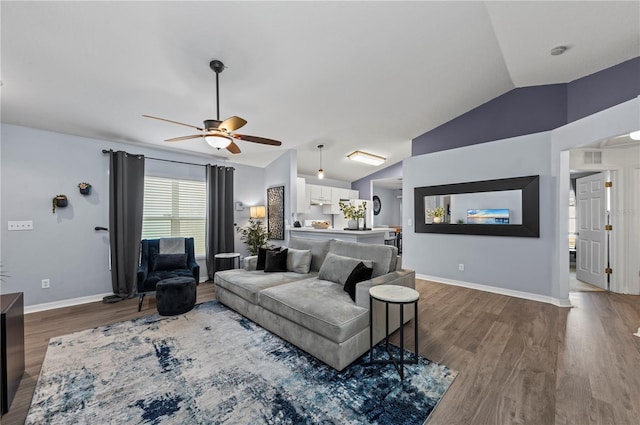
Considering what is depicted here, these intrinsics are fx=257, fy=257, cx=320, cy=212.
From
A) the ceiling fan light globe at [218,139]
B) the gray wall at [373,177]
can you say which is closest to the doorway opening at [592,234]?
the gray wall at [373,177]

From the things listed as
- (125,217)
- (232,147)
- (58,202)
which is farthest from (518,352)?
(58,202)

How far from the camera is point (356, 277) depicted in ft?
8.68

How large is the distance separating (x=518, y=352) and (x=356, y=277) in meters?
1.62

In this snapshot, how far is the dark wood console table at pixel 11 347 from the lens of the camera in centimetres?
168

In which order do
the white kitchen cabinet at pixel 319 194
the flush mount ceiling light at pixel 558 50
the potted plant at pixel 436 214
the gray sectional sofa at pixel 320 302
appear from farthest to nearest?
the white kitchen cabinet at pixel 319 194, the potted plant at pixel 436 214, the flush mount ceiling light at pixel 558 50, the gray sectional sofa at pixel 320 302

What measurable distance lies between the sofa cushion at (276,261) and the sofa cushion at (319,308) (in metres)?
0.68

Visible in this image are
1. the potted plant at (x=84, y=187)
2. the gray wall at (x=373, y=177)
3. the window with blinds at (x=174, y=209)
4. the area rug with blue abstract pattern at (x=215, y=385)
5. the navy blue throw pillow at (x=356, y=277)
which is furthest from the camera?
the gray wall at (x=373, y=177)

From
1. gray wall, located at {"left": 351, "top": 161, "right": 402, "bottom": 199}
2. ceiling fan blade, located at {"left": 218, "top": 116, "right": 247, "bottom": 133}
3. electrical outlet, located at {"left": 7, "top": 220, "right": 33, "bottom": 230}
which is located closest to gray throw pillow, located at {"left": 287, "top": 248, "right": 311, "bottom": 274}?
ceiling fan blade, located at {"left": 218, "top": 116, "right": 247, "bottom": 133}

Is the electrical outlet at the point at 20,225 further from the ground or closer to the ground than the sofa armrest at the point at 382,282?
further from the ground

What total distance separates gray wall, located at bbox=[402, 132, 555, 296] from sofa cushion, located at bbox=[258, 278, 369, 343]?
286 centimetres

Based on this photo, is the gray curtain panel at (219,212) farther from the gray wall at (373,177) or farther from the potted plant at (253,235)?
the gray wall at (373,177)

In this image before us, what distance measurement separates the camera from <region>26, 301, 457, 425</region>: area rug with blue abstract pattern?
1.66 meters

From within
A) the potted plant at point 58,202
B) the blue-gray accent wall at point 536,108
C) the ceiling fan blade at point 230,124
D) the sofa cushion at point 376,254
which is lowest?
the sofa cushion at point 376,254

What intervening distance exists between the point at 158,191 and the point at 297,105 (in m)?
3.01
